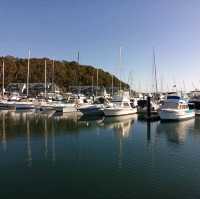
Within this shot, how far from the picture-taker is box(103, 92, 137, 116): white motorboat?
53159 millimetres

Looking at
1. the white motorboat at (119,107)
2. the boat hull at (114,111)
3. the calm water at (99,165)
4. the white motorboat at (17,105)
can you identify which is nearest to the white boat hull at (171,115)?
the boat hull at (114,111)

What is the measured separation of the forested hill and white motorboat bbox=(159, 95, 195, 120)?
86.0m

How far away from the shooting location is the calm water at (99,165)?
1539cm

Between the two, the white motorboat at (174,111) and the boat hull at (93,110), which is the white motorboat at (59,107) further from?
the white motorboat at (174,111)

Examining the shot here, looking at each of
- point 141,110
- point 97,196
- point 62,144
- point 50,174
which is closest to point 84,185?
point 97,196

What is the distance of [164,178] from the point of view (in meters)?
17.6

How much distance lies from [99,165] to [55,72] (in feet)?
401

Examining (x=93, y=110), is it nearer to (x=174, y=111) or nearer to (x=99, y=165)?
(x=174, y=111)

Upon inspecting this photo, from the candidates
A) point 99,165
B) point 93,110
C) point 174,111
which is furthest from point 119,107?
point 99,165

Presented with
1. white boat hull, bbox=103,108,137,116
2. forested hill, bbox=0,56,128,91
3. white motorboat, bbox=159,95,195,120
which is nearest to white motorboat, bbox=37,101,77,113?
white boat hull, bbox=103,108,137,116

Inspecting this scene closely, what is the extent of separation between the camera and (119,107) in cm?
5456

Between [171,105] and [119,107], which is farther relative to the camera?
[119,107]

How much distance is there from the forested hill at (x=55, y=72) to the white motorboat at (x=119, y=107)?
250ft

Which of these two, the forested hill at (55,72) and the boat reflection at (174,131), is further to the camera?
the forested hill at (55,72)
